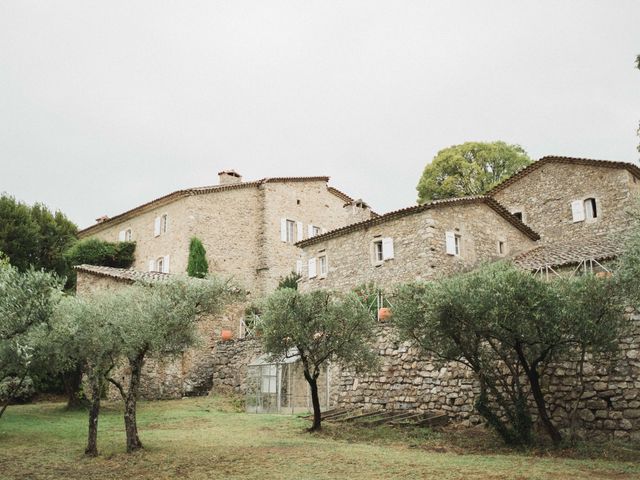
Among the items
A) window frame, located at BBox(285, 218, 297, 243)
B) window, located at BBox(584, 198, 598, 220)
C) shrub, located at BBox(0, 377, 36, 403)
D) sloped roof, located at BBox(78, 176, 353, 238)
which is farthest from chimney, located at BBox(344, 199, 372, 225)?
shrub, located at BBox(0, 377, 36, 403)

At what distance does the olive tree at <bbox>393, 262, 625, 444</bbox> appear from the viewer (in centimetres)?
1238

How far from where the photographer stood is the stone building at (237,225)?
113 feet

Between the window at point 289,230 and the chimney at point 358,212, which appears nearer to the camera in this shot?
the chimney at point 358,212

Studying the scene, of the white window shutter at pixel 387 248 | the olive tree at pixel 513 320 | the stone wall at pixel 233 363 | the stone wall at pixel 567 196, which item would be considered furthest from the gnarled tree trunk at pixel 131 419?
the stone wall at pixel 567 196

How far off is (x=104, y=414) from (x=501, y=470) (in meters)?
14.6

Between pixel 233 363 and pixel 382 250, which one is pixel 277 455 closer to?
pixel 233 363

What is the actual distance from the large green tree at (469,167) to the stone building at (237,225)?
7712 millimetres

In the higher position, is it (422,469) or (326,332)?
(326,332)

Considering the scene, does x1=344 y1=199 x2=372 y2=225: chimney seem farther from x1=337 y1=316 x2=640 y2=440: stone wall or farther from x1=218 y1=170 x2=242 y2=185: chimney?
x1=337 y1=316 x2=640 y2=440: stone wall

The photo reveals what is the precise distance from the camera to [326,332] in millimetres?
15742

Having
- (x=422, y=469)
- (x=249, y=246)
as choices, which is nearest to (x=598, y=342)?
(x=422, y=469)

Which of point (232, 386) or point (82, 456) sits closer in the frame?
point (82, 456)

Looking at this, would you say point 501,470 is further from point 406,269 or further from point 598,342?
point 406,269

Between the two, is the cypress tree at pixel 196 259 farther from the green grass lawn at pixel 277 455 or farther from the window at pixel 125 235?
the green grass lawn at pixel 277 455
